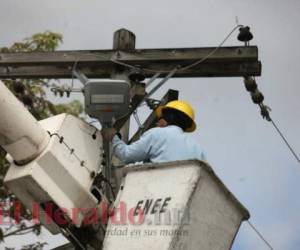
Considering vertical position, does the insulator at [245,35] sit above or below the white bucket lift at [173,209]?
above

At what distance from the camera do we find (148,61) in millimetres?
A: 6734

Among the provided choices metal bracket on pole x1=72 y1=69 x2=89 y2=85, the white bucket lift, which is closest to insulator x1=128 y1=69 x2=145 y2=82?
metal bracket on pole x1=72 y1=69 x2=89 y2=85

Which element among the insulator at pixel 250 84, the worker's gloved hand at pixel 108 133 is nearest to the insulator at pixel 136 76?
the insulator at pixel 250 84

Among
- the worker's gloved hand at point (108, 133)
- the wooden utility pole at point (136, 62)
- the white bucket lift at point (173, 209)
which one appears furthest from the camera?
the wooden utility pole at point (136, 62)

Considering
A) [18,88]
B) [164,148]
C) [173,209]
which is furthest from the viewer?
[18,88]

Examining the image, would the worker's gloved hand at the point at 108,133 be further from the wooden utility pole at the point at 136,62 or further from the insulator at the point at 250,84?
the insulator at the point at 250,84

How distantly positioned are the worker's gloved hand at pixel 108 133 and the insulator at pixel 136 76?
135cm

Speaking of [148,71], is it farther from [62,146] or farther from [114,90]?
[62,146]

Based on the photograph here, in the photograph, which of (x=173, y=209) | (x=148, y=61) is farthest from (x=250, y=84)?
(x=173, y=209)

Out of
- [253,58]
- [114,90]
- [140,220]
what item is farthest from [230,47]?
[140,220]

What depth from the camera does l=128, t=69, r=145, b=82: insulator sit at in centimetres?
671

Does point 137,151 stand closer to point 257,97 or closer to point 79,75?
point 79,75

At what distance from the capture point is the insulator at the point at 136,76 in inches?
264

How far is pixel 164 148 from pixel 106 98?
0.73m
